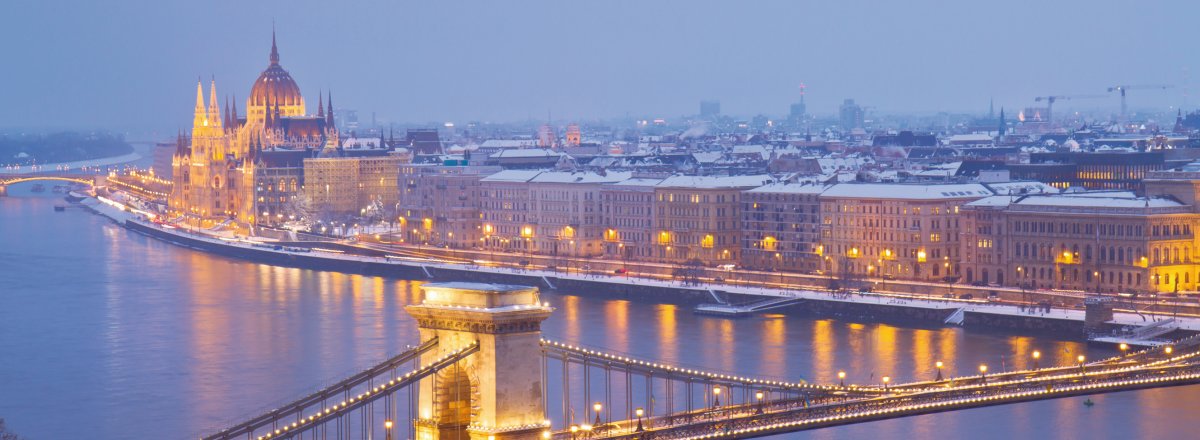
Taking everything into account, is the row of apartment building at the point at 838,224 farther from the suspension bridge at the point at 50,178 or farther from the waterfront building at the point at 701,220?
the suspension bridge at the point at 50,178

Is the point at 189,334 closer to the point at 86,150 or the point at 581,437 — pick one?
the point at 581,437

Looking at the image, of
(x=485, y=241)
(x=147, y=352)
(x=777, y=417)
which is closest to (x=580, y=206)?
(x=485, y=241)

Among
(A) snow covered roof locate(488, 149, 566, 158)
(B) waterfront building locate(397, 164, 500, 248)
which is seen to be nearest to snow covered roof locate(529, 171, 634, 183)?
(B) waterfront building locate(397, 164, 500, 248)

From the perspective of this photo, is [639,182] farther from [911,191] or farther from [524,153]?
[524,153]

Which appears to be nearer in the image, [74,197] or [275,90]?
[275,90]

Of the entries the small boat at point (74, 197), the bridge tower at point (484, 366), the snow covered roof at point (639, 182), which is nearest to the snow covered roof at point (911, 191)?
the snow covered roof at point (639, 182)

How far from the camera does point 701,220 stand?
51.4m

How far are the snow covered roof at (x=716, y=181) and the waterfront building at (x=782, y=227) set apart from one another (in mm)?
577

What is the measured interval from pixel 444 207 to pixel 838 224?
15974 millimetres

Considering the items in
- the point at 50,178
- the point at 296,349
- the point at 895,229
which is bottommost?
the point at 296,349

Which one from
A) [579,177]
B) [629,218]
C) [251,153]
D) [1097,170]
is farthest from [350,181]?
[1097,170]

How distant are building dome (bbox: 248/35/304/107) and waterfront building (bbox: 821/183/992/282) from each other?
45285mm

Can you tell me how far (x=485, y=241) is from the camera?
5856cm

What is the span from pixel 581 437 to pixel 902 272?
25.0 meters
